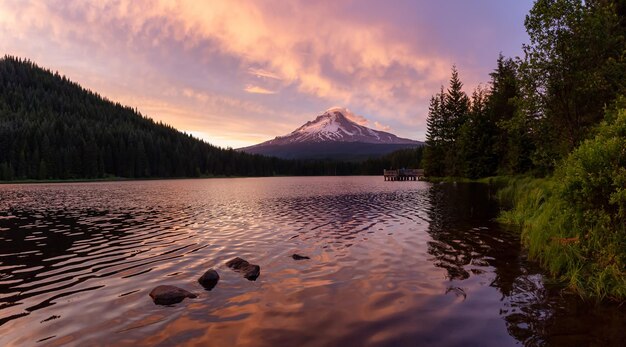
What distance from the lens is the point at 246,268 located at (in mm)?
14547

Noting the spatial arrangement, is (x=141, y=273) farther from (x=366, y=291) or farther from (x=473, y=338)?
(x=473, y=338)

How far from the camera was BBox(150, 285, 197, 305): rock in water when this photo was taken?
37.0ft

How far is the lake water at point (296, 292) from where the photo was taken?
29.5 feet

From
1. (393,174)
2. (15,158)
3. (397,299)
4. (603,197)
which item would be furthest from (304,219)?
(15,158)

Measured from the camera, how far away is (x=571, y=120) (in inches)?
1109

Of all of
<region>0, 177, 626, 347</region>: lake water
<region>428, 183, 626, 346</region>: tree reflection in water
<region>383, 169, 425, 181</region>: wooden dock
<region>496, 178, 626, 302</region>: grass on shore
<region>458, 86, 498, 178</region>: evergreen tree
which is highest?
<region>458, 86, 498, 178</region>: evergreen tree

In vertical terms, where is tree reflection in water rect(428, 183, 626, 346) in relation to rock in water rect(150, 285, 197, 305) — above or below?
above

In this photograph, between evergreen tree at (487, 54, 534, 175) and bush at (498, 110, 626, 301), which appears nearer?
bush at (498, 110, 626, 301)

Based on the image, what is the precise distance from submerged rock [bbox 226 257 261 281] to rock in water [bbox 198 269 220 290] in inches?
43.2

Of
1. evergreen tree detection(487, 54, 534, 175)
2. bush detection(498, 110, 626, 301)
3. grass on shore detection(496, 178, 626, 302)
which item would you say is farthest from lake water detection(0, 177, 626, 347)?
evergreen tree detection(487, 54, 534, 175)

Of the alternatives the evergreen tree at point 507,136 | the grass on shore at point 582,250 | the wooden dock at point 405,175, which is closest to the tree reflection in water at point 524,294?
the grass on shore at point 582,250

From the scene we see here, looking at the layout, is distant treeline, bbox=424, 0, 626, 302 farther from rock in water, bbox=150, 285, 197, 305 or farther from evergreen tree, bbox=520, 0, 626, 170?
rock in water, bbox=150, 285, 197, 305

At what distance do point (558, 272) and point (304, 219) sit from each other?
1975 centimetres

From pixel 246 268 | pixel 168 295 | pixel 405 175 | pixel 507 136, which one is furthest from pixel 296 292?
pixel 405 175
